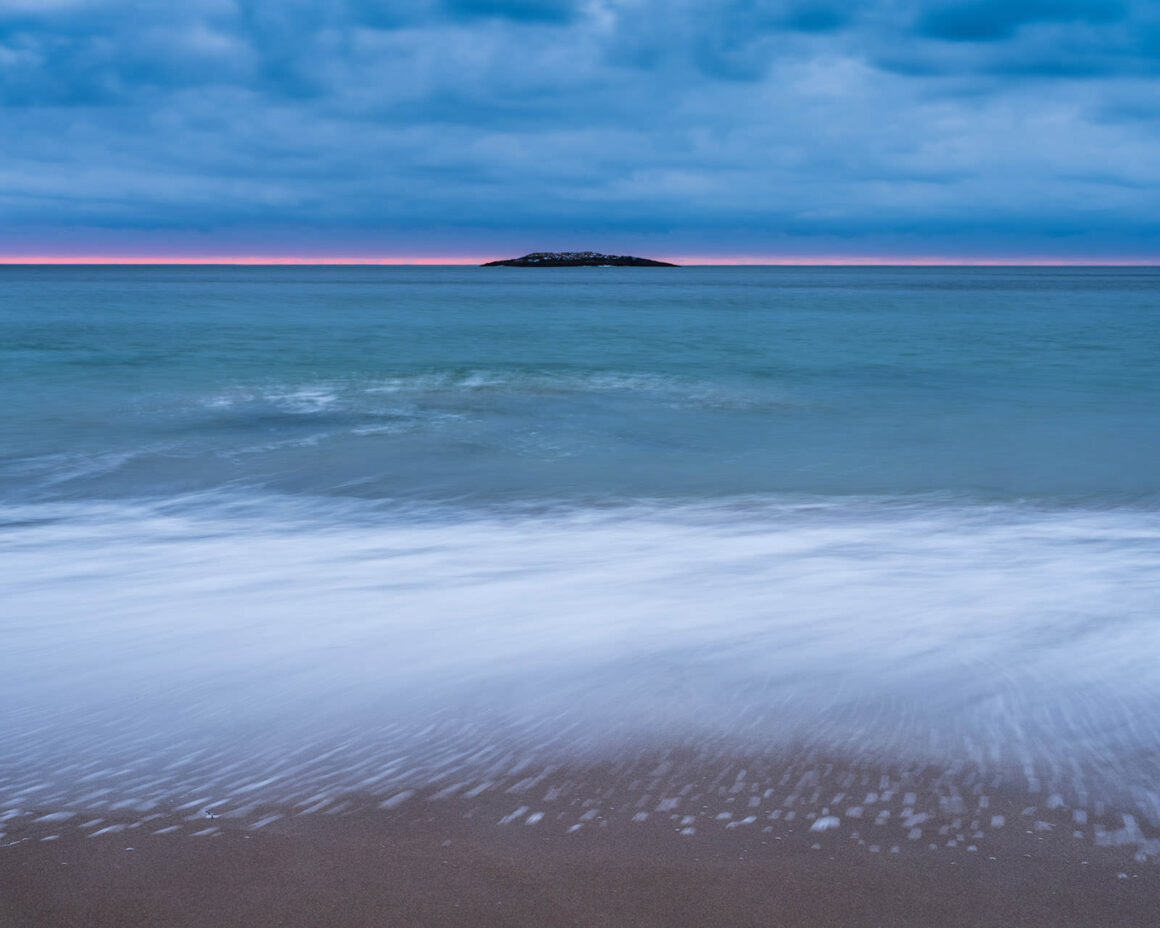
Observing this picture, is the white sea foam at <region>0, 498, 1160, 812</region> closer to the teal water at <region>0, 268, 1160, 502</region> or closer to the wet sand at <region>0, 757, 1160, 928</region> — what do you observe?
the wet sand at <region>0, 757, 1160, 928</region>

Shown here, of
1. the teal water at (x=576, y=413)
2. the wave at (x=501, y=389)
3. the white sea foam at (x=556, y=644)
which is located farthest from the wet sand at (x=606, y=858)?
the wave at (x=501, y=389)

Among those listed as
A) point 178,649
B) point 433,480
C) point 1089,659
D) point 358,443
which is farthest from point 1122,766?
point 358,443

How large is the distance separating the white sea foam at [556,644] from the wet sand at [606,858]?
19 centimetres

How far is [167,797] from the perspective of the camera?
8.05 ft

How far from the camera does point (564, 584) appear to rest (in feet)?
14.9

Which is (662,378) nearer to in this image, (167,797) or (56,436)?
(56,436)

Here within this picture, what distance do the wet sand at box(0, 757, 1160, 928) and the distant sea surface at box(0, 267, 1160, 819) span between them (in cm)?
21

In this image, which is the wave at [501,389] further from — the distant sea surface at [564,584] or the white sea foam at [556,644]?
the white sea foam at [556,644]

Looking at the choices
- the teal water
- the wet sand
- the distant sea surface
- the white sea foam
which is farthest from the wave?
the wet sand

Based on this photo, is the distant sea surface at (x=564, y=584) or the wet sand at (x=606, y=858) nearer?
the wet sand at (x=606, y=858)

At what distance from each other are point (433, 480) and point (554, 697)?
15.4 feet

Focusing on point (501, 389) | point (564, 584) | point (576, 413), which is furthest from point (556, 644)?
point (501, 389)

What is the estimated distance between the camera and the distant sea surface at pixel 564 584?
111 inches

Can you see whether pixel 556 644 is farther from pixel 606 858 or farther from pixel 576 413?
pixel 576 413
